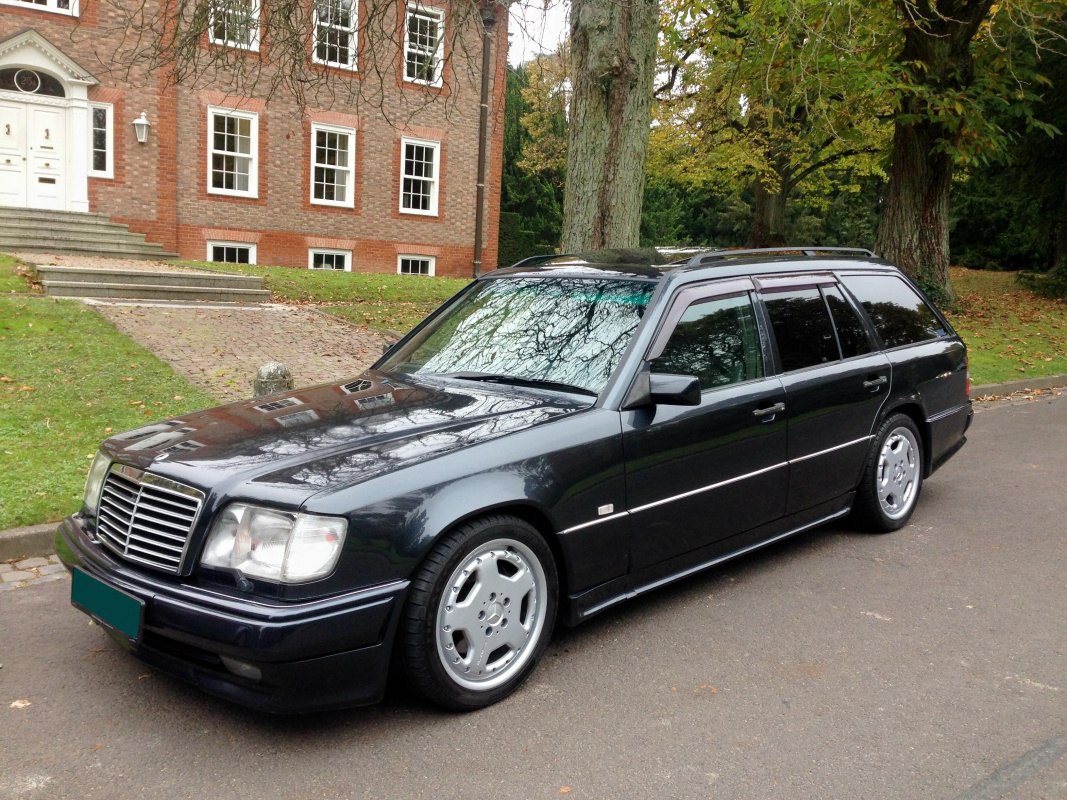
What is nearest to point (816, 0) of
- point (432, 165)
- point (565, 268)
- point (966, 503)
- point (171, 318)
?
point (966, 503)

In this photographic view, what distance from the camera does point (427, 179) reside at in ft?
84.4

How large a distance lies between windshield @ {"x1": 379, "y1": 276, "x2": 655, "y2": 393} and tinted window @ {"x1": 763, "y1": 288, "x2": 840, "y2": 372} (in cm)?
91

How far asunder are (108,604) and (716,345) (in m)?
2.93

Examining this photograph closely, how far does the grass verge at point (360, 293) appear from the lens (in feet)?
44.8

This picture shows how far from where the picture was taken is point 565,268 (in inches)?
194

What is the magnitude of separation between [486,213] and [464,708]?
80.2 ft

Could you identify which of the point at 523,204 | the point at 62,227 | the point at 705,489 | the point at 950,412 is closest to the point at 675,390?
the point at 705,489

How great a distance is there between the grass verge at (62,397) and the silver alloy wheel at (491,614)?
3.04m

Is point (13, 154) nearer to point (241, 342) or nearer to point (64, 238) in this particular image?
point (64, 238)

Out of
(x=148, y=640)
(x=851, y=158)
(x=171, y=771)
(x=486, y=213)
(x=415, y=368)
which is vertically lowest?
(x=171, y=771)

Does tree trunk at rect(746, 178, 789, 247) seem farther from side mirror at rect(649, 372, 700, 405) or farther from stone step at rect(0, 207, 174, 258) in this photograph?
side mirror at rect(649, 372, 700, 405)

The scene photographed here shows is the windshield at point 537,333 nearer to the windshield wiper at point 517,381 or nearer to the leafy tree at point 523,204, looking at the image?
the windshield wiper at point 517,381

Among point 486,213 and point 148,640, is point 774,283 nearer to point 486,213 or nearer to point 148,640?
point 148,640

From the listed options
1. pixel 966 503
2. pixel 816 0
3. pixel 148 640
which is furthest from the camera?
pixel 816 0
